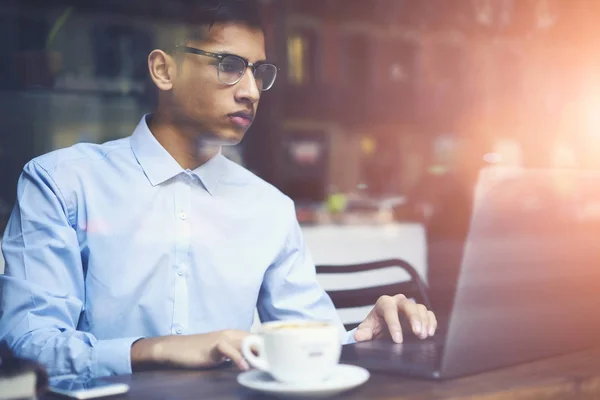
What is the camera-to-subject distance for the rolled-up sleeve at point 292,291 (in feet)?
4.76

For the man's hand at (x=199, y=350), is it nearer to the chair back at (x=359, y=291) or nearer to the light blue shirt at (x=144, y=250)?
the light blue shirt at (x=144, y=250)

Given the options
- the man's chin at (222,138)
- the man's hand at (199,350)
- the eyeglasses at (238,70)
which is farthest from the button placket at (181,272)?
the man's hand at (199,350)

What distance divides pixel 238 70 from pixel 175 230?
329 millimetres

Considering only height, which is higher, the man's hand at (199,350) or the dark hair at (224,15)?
the dark hair at (224,15)

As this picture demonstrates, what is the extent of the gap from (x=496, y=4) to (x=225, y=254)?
3103 millimetres

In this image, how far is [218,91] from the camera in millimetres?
1375

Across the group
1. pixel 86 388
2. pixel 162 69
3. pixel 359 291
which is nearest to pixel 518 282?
pixel 86 388

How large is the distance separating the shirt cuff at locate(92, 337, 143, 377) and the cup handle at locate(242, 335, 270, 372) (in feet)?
0.93

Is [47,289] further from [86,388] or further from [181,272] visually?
[86,388]

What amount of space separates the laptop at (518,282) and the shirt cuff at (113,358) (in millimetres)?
305

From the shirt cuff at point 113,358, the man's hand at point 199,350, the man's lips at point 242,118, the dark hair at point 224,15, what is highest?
the dark hair at point 224,15

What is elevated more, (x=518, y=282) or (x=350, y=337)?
(x=518, y=282)

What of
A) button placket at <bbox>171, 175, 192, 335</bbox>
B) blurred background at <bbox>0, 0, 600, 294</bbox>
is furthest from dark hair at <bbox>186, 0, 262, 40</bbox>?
button placket at <bbox>171, 175, 192, 335</bbox>

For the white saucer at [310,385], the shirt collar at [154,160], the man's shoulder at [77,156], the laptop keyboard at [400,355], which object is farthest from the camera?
the shirt collar at [154,160]
